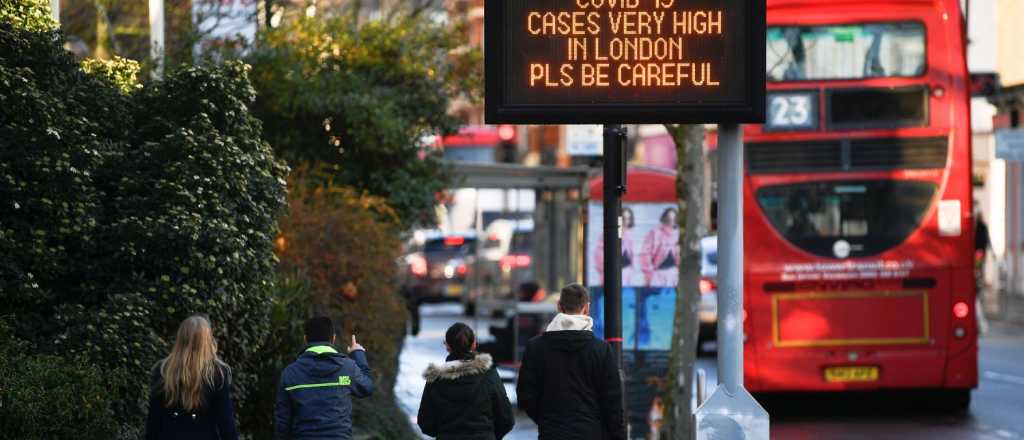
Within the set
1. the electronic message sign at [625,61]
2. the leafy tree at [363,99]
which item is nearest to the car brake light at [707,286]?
the leafy tree at [363,99]

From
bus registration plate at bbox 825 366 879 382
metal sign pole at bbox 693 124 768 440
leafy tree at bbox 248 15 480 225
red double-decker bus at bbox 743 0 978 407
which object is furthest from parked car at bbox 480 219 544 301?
metal sign pole at bbox 693 124 768 440

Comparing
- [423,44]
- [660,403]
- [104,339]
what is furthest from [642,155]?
[104,339]

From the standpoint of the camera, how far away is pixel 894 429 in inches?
701

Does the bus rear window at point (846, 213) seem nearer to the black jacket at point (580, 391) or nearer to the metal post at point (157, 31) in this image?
the metal post at point (157, 31)

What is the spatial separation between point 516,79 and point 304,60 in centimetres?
995

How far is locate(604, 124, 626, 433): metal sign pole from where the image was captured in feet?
37.5

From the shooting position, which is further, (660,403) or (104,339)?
(660,403)

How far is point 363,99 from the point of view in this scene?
63.6ft

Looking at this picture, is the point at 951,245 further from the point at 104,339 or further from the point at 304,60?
the point at 104,339

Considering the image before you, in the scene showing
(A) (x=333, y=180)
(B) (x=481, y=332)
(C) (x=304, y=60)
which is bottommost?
(B) (x=481, y=332)

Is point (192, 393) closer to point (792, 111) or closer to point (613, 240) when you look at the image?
point (613, 240)

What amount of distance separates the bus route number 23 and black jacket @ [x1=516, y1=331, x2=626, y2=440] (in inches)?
→ 372

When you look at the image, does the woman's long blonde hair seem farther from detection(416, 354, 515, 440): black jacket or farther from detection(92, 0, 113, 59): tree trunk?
detection(92, 0, 113, 59): tree trunk

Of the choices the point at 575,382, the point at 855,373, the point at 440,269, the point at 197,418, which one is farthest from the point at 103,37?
the point at 440,269
